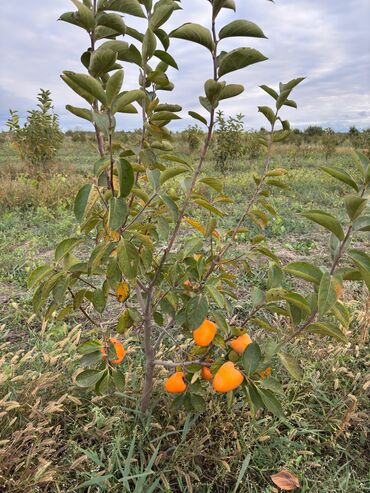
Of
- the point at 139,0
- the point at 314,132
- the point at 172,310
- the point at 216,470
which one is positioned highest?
the point at 314,132

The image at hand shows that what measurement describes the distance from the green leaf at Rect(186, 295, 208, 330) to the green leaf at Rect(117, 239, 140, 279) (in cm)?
26

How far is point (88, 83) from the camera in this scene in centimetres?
91

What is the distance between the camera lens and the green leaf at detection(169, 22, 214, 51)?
97 cm

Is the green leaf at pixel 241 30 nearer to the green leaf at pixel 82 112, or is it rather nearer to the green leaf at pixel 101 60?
the green leaf at pixel 101 60

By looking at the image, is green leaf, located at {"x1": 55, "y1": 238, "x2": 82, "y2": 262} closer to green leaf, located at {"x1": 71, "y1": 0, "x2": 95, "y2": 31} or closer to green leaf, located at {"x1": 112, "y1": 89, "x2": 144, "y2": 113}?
green leaf, located at {"x1": 112, "y1": 89, "x2": 144, "y2": 113}

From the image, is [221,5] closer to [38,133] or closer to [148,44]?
[148,44]

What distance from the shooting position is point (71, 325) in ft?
9.29

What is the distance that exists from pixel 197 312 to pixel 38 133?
7939mm

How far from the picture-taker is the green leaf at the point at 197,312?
4.06 feet

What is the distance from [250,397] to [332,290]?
48 cm

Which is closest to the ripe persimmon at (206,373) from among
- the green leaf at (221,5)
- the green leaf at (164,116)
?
the green leaf at (164,116)

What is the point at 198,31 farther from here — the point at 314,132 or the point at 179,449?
the point at 314,132

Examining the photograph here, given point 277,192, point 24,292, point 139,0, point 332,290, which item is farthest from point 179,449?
point 277,192

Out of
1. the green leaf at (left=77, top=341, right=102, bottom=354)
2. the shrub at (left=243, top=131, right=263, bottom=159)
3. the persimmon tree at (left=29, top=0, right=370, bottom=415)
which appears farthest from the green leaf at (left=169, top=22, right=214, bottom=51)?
the shrub at (left=243, top=131, right=263, bottom=159)
